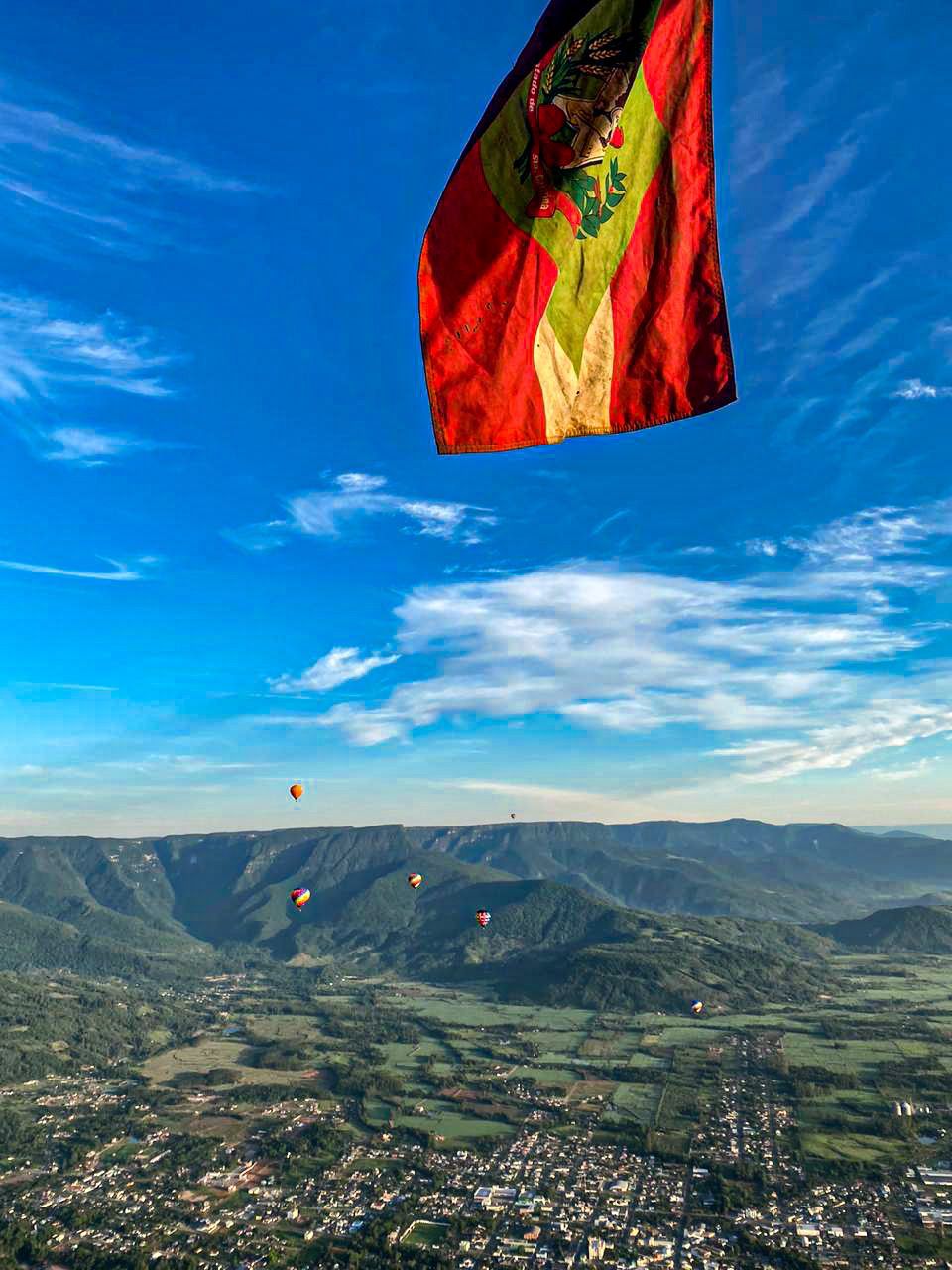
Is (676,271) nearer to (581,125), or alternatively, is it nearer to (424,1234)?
(581,125)

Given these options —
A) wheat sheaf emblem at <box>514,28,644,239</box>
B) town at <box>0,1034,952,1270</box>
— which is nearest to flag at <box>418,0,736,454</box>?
wheat sheaf emblem at <box>514,28,644,239</box>

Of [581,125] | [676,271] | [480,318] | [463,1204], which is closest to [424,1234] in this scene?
[463,1204]

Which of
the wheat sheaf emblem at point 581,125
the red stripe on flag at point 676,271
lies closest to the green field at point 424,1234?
the red stripe on flag at point 676,271

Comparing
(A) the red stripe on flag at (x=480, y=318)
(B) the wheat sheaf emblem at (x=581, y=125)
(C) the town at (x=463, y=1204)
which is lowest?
(C) the town at (x=463, y=1204)

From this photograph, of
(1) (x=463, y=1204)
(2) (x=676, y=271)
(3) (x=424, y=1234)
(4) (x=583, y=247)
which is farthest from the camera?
(1) (x=463, y=1204)

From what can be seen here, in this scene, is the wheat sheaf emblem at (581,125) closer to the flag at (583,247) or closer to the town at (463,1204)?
the flag at (583,247)

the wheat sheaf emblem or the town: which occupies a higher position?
the wheat sheaf emblem

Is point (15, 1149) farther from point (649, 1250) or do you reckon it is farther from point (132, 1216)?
point (649, 1250)

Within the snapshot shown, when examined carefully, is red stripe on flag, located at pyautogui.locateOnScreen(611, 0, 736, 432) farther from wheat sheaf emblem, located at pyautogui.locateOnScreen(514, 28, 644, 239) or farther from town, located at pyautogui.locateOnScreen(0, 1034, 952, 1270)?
town, located at pyautogui.locateOnScreen(0, 1034, 952, 1270)
